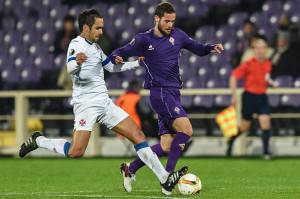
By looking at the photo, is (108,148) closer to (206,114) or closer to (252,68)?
(206,114)

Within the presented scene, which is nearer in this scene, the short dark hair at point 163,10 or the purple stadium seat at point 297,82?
the short dark hair at point 163,10

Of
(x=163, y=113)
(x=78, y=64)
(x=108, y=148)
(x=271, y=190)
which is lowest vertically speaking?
(x=108, y=148)

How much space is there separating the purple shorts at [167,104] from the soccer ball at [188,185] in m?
1.07

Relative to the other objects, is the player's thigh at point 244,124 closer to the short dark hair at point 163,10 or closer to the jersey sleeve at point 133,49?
the jersey sleeve at point 133,49

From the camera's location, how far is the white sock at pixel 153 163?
9.16 metres

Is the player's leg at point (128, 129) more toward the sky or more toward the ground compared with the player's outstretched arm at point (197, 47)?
more toward the ground

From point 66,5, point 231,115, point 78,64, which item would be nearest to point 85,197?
point 78,64

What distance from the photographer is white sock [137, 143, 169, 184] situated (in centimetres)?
916

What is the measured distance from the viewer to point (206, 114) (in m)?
18.0

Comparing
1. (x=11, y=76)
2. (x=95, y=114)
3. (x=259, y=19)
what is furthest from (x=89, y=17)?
(x=11, y=76)

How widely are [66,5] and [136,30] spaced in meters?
2.22

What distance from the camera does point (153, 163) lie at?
9203mm

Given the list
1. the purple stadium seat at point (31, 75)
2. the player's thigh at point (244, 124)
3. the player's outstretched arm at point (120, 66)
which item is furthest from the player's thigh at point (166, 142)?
the purple stadium seat at point (31, 75)

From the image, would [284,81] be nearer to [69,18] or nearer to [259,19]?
[259,19]
